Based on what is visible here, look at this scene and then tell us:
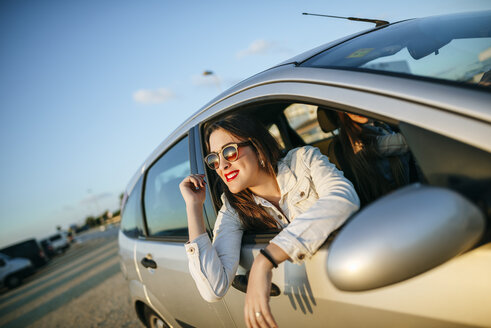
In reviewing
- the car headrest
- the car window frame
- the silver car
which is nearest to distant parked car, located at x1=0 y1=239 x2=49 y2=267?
the car window frame

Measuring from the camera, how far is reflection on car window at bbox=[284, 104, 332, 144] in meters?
2.44

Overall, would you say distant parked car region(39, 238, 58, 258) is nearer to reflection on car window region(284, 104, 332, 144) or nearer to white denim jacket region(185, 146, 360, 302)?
reflection on car window region(284, 104, 332, 144)

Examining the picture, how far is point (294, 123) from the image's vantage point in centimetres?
258

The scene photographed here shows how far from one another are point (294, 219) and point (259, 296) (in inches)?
12.4

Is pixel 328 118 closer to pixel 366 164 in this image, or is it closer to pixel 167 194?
pixel 366 164

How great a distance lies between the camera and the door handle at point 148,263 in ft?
6.41

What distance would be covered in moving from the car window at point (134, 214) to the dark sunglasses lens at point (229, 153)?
4.50 feet

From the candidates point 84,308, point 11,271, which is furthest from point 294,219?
point 11,271

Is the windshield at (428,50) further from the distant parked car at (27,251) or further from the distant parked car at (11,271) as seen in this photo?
the distant parked car at (27,251)

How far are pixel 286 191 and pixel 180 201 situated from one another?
2.93ft

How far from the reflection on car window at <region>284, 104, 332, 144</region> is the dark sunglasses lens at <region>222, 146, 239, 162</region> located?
3.81 ft

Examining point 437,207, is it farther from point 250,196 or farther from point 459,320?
point 250,196

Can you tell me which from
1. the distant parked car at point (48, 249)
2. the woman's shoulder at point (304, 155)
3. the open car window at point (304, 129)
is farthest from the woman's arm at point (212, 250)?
the distant parked car at point (48, 249)

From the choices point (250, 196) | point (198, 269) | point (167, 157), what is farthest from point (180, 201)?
point (198, 269)
